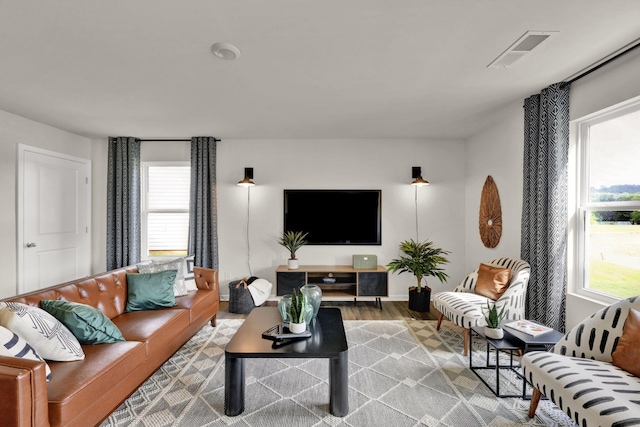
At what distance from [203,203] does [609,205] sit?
4503 mm

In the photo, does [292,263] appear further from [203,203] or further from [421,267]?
[421,267]

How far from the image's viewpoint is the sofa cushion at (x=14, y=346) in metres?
1.40

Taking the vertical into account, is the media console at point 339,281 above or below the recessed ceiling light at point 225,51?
below

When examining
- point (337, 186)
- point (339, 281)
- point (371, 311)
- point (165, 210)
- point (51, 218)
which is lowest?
point (371, 311)

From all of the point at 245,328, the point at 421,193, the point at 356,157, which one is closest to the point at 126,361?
the point at 245,328

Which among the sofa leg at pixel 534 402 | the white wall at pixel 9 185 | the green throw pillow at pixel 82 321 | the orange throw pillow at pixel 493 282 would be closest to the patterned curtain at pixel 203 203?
the white wall at pixel 9 185

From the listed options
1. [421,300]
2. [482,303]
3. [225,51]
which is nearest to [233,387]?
[225,51]

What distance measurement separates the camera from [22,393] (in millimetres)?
1235

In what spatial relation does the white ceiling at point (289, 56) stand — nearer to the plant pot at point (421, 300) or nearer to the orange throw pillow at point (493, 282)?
the orange throw pillow at point (493, 282)

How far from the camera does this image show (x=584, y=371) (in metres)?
1.66

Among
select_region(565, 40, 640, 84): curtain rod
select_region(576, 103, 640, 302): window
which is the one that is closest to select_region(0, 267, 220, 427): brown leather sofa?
select_region(576, 103, 640, 302): window

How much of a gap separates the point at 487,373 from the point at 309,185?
3.13 m

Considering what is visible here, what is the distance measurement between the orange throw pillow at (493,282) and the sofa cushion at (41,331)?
3342 mm

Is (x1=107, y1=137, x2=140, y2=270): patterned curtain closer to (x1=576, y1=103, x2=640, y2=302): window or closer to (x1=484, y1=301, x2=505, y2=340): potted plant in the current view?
(x1=484, y1=301, x2=505, y2=340): potted plant
